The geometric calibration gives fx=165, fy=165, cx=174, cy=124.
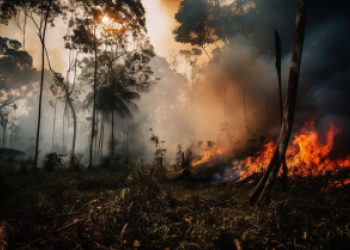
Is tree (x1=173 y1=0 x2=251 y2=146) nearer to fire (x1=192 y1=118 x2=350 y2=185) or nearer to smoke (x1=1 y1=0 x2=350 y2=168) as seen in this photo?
smoke (x1=1 y1=0 x2=350 y2=168)

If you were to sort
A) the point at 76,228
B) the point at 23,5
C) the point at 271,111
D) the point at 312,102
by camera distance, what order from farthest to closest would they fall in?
the point at 271,111 → the point at 23,5 → the point at 312,102 → the point at 76,228

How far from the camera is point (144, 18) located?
1609cm

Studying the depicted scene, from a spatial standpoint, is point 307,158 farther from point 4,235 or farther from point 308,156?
point 4,235

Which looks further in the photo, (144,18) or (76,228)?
(144,18)

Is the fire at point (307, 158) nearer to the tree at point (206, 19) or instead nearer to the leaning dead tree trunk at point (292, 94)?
the leaning dead tree trunk at point (292, 94)

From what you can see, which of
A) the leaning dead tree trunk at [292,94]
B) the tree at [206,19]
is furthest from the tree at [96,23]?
the leaning dead tree trunk at [292,94]

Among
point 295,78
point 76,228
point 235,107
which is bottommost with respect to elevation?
point 76,228

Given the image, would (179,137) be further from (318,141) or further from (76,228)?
(76,228)

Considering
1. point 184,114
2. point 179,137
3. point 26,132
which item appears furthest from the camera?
point 26,132

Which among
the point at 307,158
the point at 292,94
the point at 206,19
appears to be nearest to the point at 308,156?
the point at 307,158

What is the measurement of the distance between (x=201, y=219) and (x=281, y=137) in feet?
9.13

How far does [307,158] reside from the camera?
8219mm

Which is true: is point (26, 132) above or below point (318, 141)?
above

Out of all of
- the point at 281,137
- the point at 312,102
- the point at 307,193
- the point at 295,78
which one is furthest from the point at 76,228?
the point at 312,102
